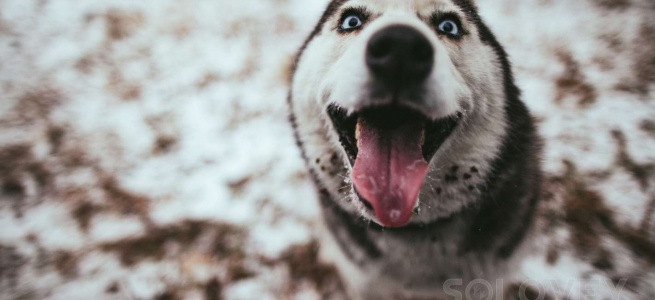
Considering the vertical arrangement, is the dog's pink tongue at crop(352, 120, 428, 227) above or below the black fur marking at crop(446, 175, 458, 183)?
above

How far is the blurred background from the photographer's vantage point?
2188mm

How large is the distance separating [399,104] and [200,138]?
2.43 metres

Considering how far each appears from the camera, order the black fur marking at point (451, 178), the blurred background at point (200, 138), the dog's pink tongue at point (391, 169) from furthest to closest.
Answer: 1. the blurred background at point (200, 138)
2. the black fur marking at point (451, 178)
3. the dog's pink tongue at point (391, 169)

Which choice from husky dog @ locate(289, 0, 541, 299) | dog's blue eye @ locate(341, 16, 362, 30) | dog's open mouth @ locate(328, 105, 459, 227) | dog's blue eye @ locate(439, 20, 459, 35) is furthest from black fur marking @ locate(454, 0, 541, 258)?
dog's blue eye @ locate(341, 16, 362, 30)

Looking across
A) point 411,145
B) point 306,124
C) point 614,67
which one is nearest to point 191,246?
point 306,124

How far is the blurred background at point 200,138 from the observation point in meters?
2.19

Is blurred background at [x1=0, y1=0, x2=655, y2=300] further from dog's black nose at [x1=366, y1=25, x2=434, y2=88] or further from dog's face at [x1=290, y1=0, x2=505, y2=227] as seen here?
dog's black nose at [x1=366, y1=25, x2=434, y2=88]

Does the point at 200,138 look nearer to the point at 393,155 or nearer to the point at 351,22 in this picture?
the point at 351,22

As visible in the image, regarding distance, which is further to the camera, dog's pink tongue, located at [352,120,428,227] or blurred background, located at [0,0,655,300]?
blurred background, located at [0,0,655,300]

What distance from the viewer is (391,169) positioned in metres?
1.18

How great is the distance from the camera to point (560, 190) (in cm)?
237

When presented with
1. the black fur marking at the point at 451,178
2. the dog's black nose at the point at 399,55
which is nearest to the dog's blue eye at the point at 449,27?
the dog's black nose at the point at 399,55

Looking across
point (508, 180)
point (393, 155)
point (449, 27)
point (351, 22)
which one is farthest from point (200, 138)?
point (508, 180)

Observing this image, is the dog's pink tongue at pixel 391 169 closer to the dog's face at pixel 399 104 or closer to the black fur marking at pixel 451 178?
the dog's face at pixel 399 104
